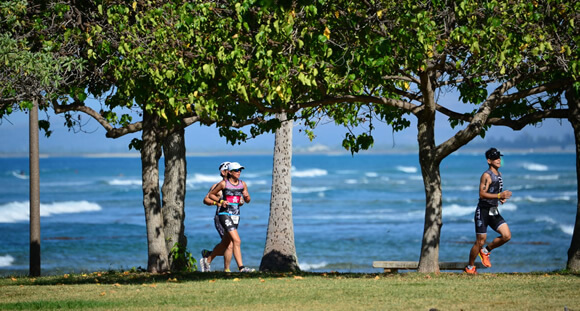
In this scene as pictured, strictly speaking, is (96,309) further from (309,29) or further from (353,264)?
(353,264)

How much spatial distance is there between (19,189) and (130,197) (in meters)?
23.7

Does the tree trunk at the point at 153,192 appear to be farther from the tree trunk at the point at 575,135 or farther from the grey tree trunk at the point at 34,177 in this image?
the tree trunk at the point at 575,135

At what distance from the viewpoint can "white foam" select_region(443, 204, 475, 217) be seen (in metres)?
46.5

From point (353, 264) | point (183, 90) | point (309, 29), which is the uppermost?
point (309, 29)

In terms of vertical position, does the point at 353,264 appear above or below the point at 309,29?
below

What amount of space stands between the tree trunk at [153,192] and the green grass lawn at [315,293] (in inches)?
48.1

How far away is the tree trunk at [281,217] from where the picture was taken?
57.8ft

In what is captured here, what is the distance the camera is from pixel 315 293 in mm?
10133

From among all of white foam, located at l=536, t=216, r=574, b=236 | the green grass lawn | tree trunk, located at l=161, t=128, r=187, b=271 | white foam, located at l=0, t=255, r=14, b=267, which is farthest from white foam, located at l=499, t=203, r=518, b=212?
the green grass lawn

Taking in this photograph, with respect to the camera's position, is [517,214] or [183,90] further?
[517,214]

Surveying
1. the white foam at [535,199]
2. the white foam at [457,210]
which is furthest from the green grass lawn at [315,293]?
the white foam at [535,199]

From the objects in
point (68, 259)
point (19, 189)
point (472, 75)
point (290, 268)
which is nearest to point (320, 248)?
point (68, 259)

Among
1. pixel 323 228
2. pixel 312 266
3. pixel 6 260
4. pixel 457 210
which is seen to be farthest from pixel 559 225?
pixel 6 260

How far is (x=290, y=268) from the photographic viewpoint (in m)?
17.7
